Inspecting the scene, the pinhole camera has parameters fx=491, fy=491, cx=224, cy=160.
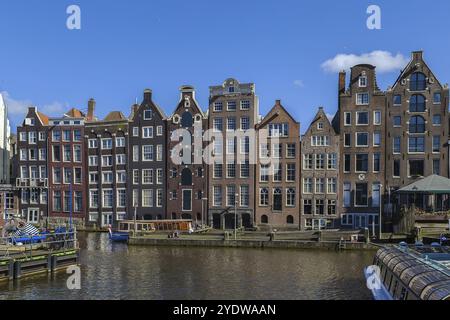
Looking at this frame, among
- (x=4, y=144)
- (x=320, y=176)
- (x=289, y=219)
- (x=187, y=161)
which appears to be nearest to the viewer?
(x=320, y=176)

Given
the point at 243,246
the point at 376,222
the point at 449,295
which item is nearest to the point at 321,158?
the point at 376,222

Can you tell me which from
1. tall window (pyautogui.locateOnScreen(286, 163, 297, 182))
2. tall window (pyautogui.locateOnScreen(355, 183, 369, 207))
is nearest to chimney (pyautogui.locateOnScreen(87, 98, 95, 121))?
tall window (pyautogui.locateOnScreen(286, 163, 297, 182))

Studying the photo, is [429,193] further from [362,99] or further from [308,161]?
[308,161]

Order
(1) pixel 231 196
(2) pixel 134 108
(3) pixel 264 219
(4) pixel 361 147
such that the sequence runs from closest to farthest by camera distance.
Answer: (4) pixel 361 147
(3) pixel 264 219
(1) pixel 231 196
(2) pixel 134 108

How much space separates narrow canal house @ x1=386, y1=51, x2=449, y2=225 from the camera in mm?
67375

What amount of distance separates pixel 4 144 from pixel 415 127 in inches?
2877

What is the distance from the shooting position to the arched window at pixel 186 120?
259ft

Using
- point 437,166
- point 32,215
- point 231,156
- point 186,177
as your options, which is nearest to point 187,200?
point 186,177

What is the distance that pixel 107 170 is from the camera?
8369 centimetres

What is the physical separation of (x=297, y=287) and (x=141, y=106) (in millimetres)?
52351

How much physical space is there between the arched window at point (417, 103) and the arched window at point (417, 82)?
105 cm

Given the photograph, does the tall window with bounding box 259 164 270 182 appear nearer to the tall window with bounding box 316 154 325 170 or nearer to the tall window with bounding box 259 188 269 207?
the tall window with bounding box 259 188 269 207

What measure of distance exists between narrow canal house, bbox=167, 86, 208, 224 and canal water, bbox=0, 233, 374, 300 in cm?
2200
